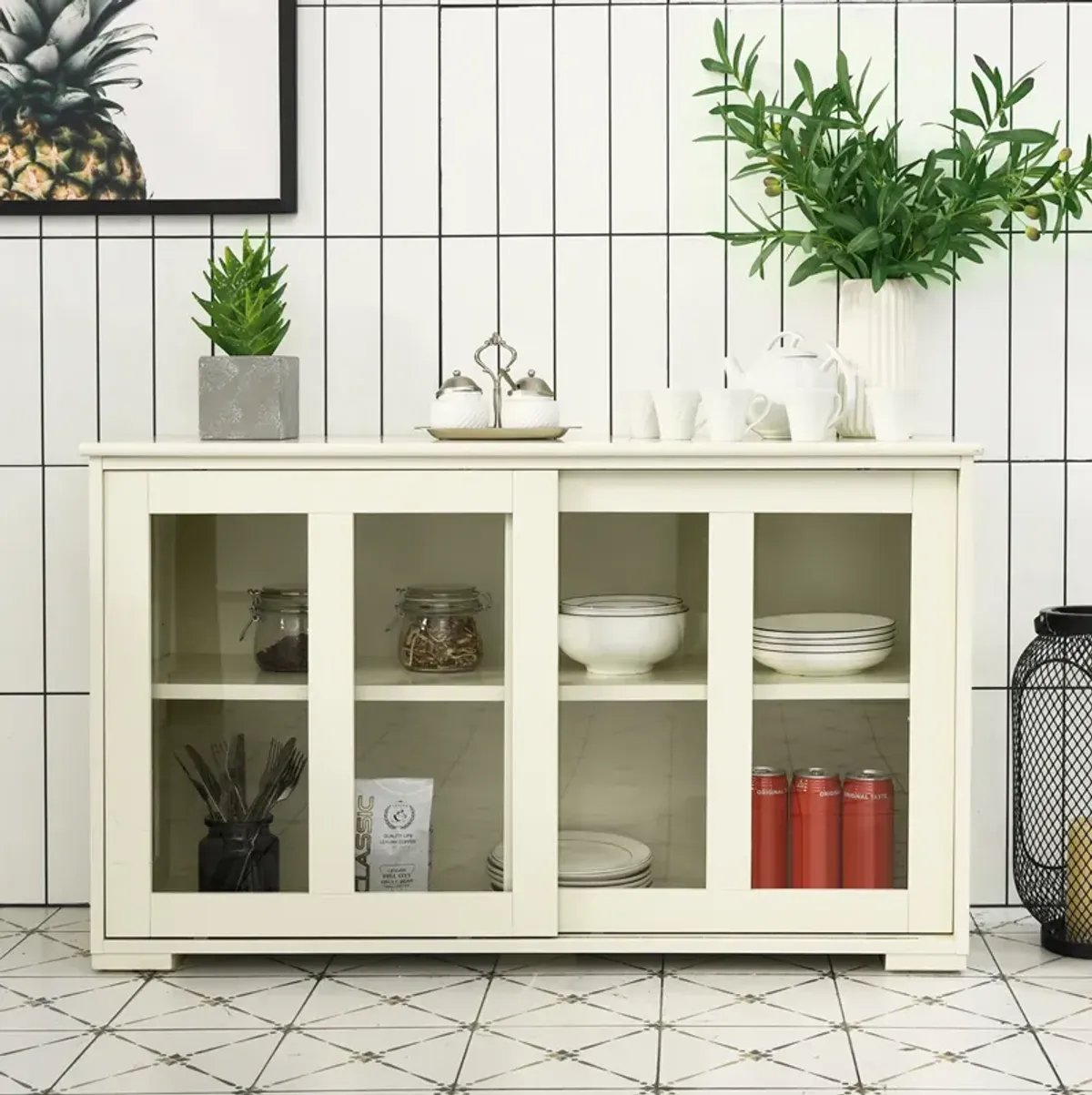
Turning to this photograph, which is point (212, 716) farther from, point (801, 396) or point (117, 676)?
point (801, 396)

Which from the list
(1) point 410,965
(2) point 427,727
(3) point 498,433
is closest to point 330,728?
(2) point 427,727

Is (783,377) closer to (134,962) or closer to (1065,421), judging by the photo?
(1065,421)

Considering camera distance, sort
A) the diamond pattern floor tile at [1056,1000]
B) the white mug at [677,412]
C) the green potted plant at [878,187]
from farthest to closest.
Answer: the green potted plant at [878,187] < the white mug at [677,412] < the diamond pattern floor tile at [1056,1000]

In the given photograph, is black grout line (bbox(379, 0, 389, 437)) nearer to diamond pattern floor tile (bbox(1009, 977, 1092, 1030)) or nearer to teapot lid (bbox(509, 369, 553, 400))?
teapot lid (bbox(509, 369, 553, 400))

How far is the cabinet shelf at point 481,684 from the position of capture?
7.57ft

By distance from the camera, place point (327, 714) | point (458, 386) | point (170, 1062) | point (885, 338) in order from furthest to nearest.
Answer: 1. point (885, 338)
2. point (458, 386)
3. point (327, 714)
4. point (170, 1062)

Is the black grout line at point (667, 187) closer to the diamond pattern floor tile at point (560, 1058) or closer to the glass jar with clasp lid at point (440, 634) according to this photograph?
the glass jar with clasp lid at point (440, 634)

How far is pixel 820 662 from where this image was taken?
2.31 m

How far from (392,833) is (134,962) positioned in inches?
16.9

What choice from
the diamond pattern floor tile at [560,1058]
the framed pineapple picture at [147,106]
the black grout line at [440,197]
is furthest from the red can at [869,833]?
the framed pineapple picture at [147,106]

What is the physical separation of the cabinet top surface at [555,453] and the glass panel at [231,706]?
Result: 0.10m

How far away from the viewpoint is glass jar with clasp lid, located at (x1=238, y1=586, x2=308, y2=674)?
2.31m

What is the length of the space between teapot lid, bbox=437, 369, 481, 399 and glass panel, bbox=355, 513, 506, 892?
275mm

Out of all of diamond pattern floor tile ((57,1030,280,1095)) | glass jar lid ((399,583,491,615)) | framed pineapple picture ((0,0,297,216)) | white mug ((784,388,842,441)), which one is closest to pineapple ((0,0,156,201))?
framed pineapple picture ((0,0,297,216))
